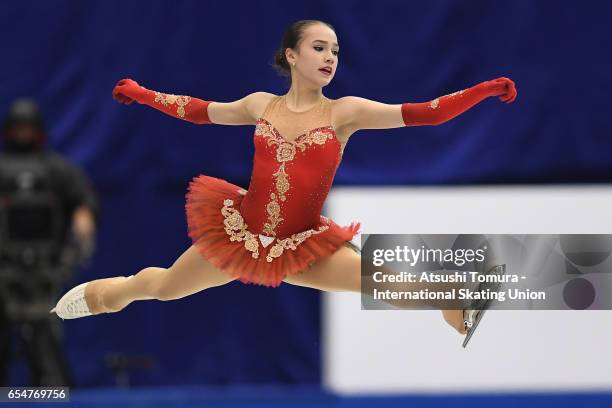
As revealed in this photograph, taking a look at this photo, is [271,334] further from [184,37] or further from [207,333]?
[184,37]

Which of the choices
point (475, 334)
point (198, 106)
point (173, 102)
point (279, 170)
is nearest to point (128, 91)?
point (173, 102)

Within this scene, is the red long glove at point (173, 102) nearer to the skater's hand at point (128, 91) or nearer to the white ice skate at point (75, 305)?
the skater's hand at point (128, 91)

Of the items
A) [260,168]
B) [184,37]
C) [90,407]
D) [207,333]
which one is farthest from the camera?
[207,333]

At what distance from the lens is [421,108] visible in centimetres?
365

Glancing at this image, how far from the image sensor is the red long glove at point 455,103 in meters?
3.58

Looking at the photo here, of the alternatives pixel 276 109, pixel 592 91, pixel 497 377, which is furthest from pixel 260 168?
pixel 592 91

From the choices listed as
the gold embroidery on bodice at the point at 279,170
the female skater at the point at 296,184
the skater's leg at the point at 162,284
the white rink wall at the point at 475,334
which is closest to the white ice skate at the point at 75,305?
the skater's leg at the point at 162,284

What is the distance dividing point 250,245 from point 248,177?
1681 mm

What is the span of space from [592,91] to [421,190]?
3.31 ft

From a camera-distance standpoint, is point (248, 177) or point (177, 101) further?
point (248, 177)

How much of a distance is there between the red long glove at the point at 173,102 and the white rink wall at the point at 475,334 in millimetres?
1156

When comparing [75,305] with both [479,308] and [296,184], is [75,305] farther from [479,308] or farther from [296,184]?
[479,308]

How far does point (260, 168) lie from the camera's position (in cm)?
375

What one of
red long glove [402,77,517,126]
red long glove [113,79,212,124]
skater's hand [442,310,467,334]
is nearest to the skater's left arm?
red long glove [402,77,517,126]
